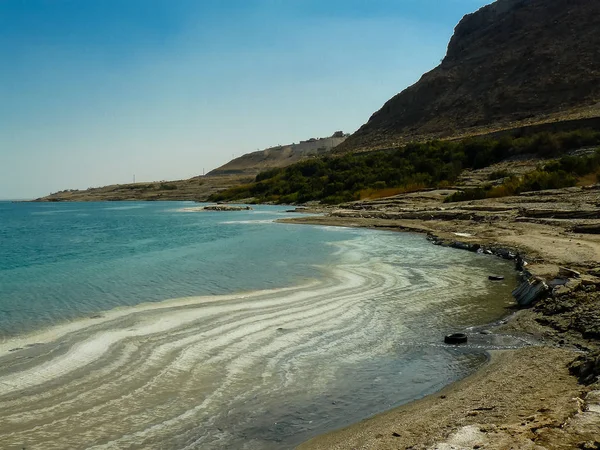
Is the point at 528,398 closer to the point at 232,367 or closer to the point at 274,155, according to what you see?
the point at 232,367

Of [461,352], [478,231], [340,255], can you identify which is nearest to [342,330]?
[461,352]

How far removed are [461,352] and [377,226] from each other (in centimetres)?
2284

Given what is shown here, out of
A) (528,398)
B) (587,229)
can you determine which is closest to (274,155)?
(587,229)

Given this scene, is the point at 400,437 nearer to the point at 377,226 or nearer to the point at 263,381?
the point at 263,381

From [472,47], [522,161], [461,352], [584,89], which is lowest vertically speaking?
[461,352]

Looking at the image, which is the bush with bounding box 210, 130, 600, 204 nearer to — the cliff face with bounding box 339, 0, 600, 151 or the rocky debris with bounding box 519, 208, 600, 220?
the rocky debris with bounding box 519, 208, 600, 220

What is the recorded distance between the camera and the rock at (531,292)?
10.4 m

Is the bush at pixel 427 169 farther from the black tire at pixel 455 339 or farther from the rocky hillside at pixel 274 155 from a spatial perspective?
the rocky hillside at pixel 274 155

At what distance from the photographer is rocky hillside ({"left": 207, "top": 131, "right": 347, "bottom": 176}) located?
171m

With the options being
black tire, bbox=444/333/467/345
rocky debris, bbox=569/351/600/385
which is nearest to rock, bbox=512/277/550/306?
black tire, bbox=444/333/467/345

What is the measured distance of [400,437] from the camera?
16.0 feet

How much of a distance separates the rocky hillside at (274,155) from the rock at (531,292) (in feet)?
507

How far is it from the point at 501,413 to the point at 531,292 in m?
6.29

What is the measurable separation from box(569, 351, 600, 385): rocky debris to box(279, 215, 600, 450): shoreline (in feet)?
0.33
